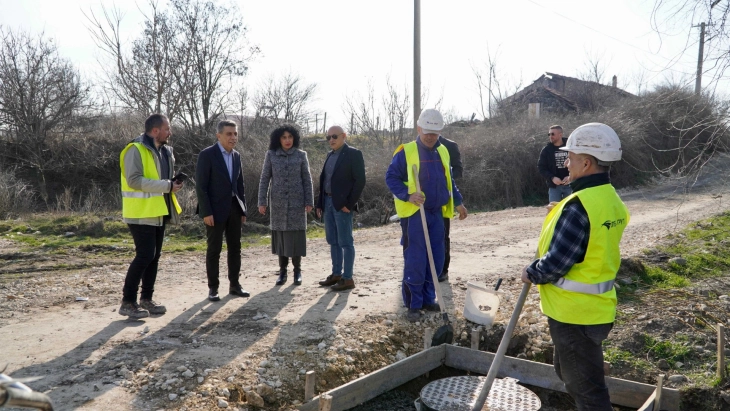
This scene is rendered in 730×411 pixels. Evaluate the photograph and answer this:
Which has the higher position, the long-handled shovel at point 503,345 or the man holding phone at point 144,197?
the man holding phone at point 144,197

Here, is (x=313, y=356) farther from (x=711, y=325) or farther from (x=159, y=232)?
(x=711, y=325)

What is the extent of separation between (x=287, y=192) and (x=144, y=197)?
1.81m

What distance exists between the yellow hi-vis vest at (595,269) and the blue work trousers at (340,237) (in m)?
3.57

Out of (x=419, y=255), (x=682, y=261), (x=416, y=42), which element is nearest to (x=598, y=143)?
(x=419, y=255)

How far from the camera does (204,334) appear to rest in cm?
513

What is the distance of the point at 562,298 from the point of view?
317cm

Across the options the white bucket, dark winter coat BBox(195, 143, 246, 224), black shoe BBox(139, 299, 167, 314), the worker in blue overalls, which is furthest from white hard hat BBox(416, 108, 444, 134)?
black shoe BBox(139, 299, 167, 314)

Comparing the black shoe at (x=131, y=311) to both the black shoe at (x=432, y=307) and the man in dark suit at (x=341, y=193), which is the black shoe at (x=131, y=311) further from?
the black shoe at (x=432, y=307)

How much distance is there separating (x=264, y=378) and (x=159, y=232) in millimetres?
1945

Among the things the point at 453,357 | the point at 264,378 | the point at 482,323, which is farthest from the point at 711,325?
the point at 264,378

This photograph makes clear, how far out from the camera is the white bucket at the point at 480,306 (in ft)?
17.7

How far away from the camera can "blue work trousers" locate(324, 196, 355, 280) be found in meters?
6.56

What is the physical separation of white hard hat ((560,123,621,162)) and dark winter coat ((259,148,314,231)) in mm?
4019

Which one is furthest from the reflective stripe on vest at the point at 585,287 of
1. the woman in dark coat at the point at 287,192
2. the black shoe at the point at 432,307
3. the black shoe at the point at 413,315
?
the woman in dark coat at the point at 287,192
